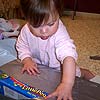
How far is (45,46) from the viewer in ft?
2.55

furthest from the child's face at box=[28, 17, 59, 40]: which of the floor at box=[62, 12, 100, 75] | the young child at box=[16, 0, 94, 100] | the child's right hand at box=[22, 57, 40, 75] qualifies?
the floor at box=[62, 12, 100, 75]

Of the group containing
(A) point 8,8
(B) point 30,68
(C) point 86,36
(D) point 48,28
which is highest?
(D) point 48,28

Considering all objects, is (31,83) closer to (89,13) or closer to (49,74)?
(49,74)

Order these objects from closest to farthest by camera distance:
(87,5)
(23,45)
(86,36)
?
(23,45), (86,36), (87,5)

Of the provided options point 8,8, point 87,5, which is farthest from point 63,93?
point 87,5

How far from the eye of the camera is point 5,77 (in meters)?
0.64

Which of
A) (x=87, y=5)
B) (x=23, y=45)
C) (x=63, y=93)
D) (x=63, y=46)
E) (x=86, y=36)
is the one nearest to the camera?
(x=63, y=93)

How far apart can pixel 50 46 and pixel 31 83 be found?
0.57 feet

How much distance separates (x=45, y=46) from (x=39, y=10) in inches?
7.2

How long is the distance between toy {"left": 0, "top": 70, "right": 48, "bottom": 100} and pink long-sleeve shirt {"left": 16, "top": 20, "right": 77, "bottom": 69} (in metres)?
0.14

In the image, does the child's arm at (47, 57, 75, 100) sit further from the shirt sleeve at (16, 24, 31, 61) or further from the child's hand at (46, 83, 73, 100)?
the shirt sleeve at (16, 24, 31, 61)

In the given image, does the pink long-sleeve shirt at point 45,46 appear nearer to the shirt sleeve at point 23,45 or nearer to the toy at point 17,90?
the shirt sleeve at point 23,45

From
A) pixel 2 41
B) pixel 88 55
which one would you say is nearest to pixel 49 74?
pixel 2 41

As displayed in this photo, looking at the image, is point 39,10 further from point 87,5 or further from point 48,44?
point 87,5
